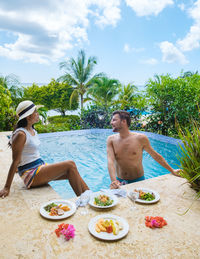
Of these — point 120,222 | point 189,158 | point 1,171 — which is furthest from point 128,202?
point 1,171

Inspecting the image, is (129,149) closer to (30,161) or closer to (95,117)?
(30,161)

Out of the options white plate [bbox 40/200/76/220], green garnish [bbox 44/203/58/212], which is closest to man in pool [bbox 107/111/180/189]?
Result: white plate [bbox 40/200/76/220]

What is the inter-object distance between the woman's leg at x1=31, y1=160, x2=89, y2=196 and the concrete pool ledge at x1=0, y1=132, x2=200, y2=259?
474 mm

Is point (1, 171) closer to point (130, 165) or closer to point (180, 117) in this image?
point (130, 165)

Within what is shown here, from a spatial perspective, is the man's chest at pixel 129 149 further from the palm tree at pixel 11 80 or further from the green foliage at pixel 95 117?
A: the palm tree at pixel 11 80

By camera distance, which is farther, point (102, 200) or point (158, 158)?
point (158, 158)

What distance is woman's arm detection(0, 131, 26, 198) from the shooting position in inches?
89.3

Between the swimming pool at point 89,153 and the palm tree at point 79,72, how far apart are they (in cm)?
1520

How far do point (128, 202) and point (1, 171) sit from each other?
2.18m

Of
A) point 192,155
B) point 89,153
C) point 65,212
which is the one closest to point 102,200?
point 65,212

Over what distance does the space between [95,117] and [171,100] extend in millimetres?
3843

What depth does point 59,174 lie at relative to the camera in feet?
8.57

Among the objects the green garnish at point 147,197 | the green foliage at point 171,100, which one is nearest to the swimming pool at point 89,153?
the green foliage at point 171,100

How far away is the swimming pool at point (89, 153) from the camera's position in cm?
494
